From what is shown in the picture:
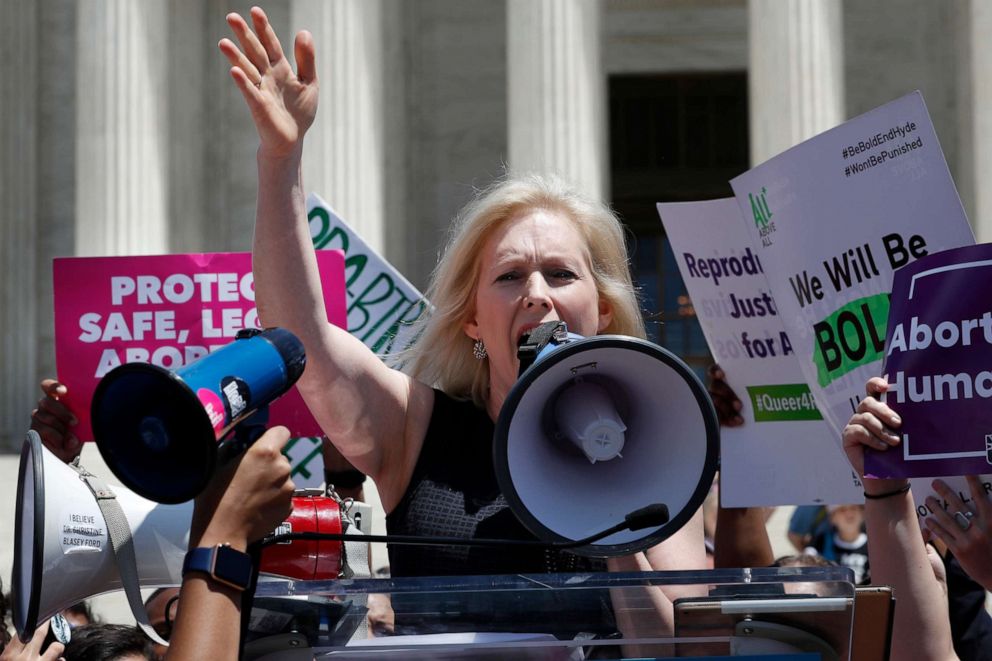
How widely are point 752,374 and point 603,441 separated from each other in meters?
3.17

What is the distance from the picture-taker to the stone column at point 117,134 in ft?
84.5

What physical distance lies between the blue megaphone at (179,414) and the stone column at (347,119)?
22.7 meters

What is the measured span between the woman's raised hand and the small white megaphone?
0.93 m

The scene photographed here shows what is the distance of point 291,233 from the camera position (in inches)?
139

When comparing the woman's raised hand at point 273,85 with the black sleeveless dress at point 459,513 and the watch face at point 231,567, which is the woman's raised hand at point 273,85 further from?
the watch face at point 231,567

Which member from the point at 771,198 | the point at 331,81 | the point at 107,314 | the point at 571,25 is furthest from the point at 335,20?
the point at 771,198

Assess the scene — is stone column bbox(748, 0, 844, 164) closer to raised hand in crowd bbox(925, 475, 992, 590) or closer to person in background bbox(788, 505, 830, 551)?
person in background bbox(788, 505, 830, 551)

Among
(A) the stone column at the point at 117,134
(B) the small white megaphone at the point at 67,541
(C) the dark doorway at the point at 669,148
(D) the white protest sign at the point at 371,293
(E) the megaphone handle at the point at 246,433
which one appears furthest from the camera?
(C) the dark doorway at the point at 669,148

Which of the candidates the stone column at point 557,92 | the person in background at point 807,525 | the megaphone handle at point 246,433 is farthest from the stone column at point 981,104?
the megaphone handle at point 246,433

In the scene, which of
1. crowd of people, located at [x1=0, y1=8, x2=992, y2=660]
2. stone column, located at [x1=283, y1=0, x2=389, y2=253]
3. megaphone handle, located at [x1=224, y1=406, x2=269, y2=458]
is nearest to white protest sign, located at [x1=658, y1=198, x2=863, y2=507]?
crowd of people, located at [x1=0, y1=8, x2=992, y2=660]

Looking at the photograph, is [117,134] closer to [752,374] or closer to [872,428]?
[752,374]

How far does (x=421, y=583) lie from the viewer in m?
2.48

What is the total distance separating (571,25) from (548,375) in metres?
22.6

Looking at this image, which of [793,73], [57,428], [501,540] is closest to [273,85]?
[501,540]
